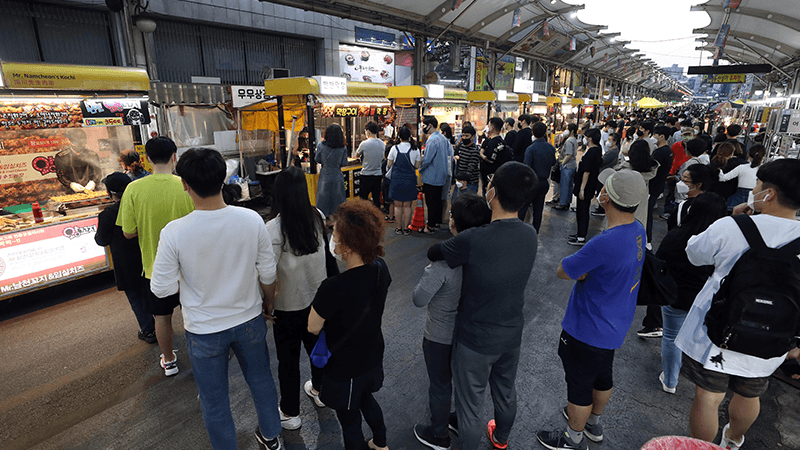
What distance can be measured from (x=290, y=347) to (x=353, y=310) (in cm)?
89

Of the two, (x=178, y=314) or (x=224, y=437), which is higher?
(x=224, y=437)

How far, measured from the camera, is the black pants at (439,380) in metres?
2.32

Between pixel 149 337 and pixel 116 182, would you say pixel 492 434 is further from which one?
pixel 116 182

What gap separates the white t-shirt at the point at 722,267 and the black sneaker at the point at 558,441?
902 millimetres

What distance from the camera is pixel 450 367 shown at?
236 centimetres

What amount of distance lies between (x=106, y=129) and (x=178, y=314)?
3491mm

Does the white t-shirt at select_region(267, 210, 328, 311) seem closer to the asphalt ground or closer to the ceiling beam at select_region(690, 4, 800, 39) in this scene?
the asphalt ground

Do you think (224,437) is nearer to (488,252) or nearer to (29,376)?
(488,252)

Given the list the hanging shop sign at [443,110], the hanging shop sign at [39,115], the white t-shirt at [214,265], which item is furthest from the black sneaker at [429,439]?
the hanging shop sign at [443,110]

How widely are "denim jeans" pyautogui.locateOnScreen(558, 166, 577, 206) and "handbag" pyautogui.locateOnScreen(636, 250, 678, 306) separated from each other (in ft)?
21.0

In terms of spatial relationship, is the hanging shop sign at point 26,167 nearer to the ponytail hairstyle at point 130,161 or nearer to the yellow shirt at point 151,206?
the ponytail hairstyle at point 130,161

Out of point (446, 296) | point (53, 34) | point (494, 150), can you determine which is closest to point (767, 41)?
point (494, 150)

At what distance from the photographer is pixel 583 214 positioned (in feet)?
21.0

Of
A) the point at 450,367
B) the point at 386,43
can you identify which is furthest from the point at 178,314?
the point at 386,43
